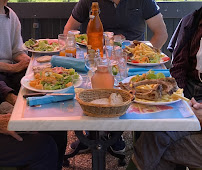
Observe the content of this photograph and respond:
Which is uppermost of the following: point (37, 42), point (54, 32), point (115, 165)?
point (37, 42)

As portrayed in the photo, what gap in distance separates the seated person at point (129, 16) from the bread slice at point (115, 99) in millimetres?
Result: 1945

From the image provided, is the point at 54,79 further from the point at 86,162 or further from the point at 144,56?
the point at 86,162

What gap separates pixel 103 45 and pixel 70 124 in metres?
1.37

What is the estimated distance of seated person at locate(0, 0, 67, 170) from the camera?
1913 millimetres

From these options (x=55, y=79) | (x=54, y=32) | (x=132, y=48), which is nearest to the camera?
(x=55, y=79)

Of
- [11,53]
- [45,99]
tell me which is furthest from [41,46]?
[45,99]

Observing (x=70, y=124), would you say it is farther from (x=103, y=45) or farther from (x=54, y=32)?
(x=54, y=32)

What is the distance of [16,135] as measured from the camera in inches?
74.9

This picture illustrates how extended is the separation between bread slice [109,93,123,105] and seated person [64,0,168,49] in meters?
1.94

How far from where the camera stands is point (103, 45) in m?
2.81

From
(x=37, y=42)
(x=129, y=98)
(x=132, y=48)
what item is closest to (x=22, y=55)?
(x=37, y=42)

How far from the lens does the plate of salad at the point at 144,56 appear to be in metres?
2.41

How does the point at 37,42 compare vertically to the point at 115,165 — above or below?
above

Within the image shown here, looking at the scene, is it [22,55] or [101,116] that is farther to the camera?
[22,55]
